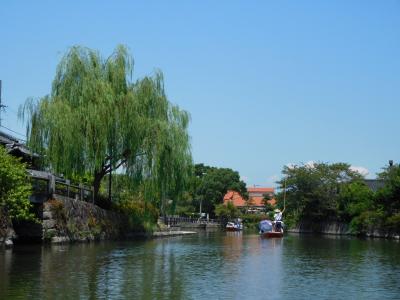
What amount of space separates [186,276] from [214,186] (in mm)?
83538

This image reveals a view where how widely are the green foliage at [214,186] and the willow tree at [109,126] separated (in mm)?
63585

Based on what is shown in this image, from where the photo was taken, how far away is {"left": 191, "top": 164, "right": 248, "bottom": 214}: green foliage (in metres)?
98.9

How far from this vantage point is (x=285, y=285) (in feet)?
50.0

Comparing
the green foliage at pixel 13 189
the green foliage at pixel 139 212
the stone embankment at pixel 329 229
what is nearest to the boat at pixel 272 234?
the green foliage at pixel 139 212

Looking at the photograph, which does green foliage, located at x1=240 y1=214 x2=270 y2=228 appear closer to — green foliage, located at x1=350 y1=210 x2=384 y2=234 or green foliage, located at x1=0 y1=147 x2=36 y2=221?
green foliage, located at x1=350 y1=210 x2=384 y2=234

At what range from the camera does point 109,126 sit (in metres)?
30.9

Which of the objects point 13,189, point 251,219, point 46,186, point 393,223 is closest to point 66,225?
point 46,186

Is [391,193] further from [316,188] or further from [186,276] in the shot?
[186,276]

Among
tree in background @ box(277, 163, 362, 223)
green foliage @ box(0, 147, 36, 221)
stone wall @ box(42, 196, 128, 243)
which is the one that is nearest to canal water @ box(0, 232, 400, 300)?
green foliage @ box(0, 147, 36, 221)

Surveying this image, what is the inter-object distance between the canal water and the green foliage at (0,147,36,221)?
154cm

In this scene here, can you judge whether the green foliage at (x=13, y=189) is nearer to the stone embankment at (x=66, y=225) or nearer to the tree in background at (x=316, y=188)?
the stone embankment at (x=66, y=225)

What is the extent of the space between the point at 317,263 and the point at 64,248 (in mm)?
10588

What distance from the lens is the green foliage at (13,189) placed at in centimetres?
2372

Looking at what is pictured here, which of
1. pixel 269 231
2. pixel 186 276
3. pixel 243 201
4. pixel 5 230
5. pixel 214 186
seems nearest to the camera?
pixel 186 276
